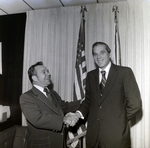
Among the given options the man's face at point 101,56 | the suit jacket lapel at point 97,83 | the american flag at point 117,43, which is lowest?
the suit jacket lapel at point 97,83

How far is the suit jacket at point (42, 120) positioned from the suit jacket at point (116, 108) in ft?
1.43

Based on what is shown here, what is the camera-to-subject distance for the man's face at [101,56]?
6.93 feet

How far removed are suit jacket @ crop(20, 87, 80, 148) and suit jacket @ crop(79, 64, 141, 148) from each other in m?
0.44

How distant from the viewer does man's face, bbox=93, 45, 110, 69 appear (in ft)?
6.93

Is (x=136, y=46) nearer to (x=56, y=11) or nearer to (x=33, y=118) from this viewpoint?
(x=56, y=11)

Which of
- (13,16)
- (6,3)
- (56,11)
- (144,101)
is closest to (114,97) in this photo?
(144,101)

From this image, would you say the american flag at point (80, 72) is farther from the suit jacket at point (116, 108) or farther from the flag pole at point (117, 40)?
the suit jacket at point (116, 108)

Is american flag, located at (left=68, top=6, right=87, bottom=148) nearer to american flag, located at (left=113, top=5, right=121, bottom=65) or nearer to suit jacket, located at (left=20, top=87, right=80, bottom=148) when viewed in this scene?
american flag, located at (left=113, top=5, right=121, bottom=65)

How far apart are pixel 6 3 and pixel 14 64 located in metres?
1.05

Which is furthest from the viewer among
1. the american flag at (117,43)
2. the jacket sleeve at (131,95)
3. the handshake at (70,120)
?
the american flag at (117,43)

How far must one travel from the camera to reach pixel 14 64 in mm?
3195

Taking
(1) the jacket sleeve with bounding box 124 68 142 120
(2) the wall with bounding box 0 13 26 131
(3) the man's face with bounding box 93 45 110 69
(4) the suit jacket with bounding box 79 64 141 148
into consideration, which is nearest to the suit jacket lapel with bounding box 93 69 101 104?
(4) the suit jacket with bounding box 79 64 141 148

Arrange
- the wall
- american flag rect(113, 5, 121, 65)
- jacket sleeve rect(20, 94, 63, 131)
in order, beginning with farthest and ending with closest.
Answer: the wall
american flag rect(113, 5, 121, 65)
jacket sleeve rect(20, 94, 63, 131)

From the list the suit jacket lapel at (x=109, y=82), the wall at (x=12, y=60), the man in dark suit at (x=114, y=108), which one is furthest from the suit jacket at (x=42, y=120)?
the wall at (x=12, y=60)
